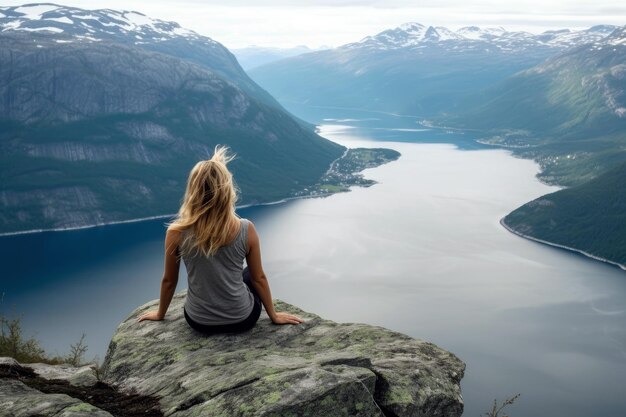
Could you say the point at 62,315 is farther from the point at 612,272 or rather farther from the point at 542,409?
the point at 612,272

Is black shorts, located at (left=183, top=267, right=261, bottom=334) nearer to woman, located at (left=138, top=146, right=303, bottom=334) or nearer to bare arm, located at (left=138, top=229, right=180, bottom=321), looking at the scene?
woman, located at (left=138, top=146, right=303, bottom=334)

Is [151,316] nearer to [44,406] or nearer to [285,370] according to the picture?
[44,406]

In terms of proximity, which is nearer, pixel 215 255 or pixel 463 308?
pixel 215 255

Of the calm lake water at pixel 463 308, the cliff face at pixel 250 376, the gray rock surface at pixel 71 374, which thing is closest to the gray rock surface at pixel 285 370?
the cliff face at pixel 250 376

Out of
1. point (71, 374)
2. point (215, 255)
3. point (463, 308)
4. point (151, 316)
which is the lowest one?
point (463, 308)

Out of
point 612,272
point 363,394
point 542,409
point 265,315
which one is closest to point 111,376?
point 265,315

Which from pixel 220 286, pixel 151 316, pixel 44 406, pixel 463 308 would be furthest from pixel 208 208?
pixel 463 308

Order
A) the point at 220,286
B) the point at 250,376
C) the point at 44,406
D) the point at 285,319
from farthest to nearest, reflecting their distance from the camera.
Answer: the point at 285,319 → the point at 220,286 → the point at 250,376 → the point at 44,406

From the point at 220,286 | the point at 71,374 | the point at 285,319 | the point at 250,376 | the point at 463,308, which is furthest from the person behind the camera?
the point at 463,308

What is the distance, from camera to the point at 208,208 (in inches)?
490

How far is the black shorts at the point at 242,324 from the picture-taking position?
14.2 m

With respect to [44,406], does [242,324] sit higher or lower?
lower

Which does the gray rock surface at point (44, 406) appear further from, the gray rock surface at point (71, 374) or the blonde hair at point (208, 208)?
the blonde hair at point (208, 208)

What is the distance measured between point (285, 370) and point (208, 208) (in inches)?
140
